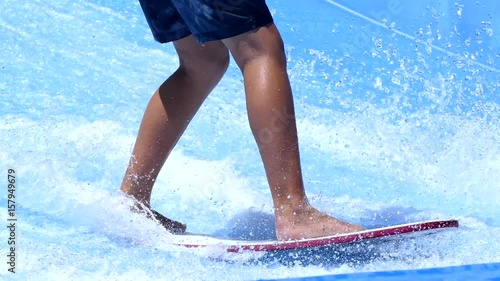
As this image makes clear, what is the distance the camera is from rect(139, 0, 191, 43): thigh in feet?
7.80

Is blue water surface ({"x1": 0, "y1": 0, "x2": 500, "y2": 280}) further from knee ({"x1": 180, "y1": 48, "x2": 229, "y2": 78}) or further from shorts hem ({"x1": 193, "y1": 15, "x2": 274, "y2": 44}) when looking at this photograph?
shorts hem ({"x1": 193, "y1": 15, "x2": 274, "y2": 44})

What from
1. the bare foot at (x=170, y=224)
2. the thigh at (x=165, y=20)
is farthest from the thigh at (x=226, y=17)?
the bare foot at (x=170, y=224)

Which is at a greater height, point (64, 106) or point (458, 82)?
point (458, 82)

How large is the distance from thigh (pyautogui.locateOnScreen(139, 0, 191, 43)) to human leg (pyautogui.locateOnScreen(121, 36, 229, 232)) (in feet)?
0.19

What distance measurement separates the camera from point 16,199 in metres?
2.61

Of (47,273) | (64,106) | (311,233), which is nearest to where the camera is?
(47,273)

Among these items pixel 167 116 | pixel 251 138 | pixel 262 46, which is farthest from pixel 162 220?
pixel 251 138

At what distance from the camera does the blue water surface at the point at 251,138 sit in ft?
7.12

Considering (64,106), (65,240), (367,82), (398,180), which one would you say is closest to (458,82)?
(367,82)

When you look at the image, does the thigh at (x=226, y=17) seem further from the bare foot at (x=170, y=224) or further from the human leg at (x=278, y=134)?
the bare foot at (x=170, y=224)

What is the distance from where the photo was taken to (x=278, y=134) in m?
2.12

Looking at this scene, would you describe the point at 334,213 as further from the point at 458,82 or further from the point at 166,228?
the point at 458,82

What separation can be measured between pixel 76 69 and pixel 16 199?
1636mm

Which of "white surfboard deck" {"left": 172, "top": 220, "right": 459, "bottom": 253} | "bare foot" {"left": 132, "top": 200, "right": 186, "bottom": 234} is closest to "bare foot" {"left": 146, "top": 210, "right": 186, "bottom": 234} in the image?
"bare foot" {"left": 132, "top": 200, "right": 186, "bottom": 234}
